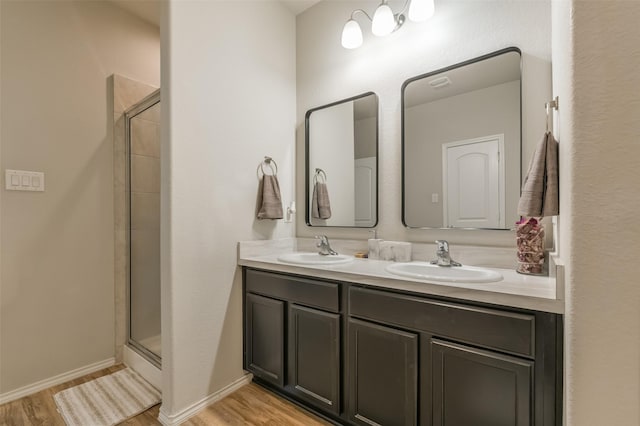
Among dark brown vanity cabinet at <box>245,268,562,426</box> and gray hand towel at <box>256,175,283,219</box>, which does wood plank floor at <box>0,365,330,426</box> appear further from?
gray hand towel at <box>256,175,283,219</box>

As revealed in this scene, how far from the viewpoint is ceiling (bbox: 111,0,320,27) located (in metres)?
2.22

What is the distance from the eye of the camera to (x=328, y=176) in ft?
7.22

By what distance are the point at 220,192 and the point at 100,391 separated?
4.79 ft

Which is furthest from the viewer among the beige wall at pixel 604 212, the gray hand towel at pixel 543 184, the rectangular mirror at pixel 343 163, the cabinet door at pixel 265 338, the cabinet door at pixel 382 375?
the rectangular mirror at pixel 343 163

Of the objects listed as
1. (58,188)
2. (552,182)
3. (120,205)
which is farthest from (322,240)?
(58,188)

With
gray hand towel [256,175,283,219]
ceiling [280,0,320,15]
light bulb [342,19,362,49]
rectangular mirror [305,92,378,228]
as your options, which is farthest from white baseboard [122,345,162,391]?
ceiling [280,0,320,15]

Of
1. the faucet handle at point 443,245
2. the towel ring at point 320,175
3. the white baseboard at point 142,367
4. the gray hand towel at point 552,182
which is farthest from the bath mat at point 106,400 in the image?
the gray hand towel at point 552,182

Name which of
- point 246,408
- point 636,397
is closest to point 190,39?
point 246,408

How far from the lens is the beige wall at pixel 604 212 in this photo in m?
0.70

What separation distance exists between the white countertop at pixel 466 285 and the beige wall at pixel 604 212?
7.7 inches

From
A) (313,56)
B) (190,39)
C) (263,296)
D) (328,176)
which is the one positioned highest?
(313,56)

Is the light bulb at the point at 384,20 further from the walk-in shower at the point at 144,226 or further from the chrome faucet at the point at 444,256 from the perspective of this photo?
the walk-in shower at the point at 144,226

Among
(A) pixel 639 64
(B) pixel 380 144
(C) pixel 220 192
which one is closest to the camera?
(A) pixel 639 64

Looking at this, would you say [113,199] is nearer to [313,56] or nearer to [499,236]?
[313,56]
